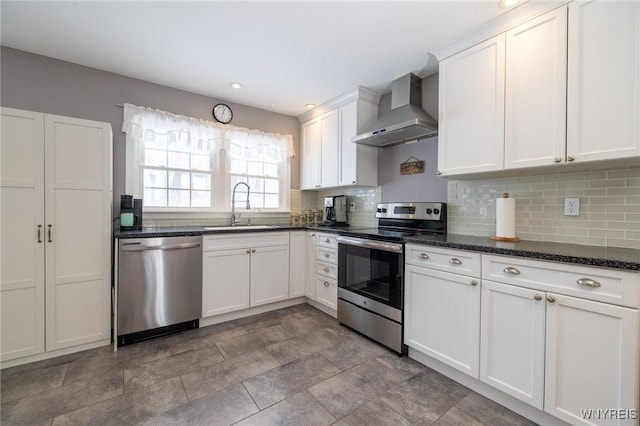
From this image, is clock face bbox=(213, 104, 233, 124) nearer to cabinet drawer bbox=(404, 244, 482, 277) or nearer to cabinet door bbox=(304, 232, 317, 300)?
cabinet door bbox=(304, 232, 317, 300)

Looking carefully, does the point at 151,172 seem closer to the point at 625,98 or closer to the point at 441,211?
the point at 441,211

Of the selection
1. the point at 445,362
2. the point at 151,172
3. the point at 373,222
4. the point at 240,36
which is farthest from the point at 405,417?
the point at 151,172

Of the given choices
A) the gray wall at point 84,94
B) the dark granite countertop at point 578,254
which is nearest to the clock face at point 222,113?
the gray wall at point 84,94

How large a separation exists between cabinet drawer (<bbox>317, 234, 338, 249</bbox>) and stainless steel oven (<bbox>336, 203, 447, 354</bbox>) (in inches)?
5.4

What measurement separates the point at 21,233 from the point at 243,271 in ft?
5.64

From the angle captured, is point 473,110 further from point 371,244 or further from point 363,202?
point 363,202

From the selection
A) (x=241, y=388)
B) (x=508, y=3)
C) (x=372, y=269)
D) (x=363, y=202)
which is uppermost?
(x=508, y=3)

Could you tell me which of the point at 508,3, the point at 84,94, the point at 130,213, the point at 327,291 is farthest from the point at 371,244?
the point at 84,94

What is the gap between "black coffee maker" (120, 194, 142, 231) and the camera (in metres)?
2.57

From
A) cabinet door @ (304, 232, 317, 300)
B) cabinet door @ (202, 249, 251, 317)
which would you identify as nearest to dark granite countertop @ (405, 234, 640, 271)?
cabinet door @ (304, 232, 317, 300)

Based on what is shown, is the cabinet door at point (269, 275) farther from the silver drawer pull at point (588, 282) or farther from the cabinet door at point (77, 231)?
the silver drawer pull at point (588, 282)

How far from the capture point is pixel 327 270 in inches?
119

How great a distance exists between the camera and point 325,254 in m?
3.06

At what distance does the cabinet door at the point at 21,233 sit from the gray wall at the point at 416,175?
3.09 metres
